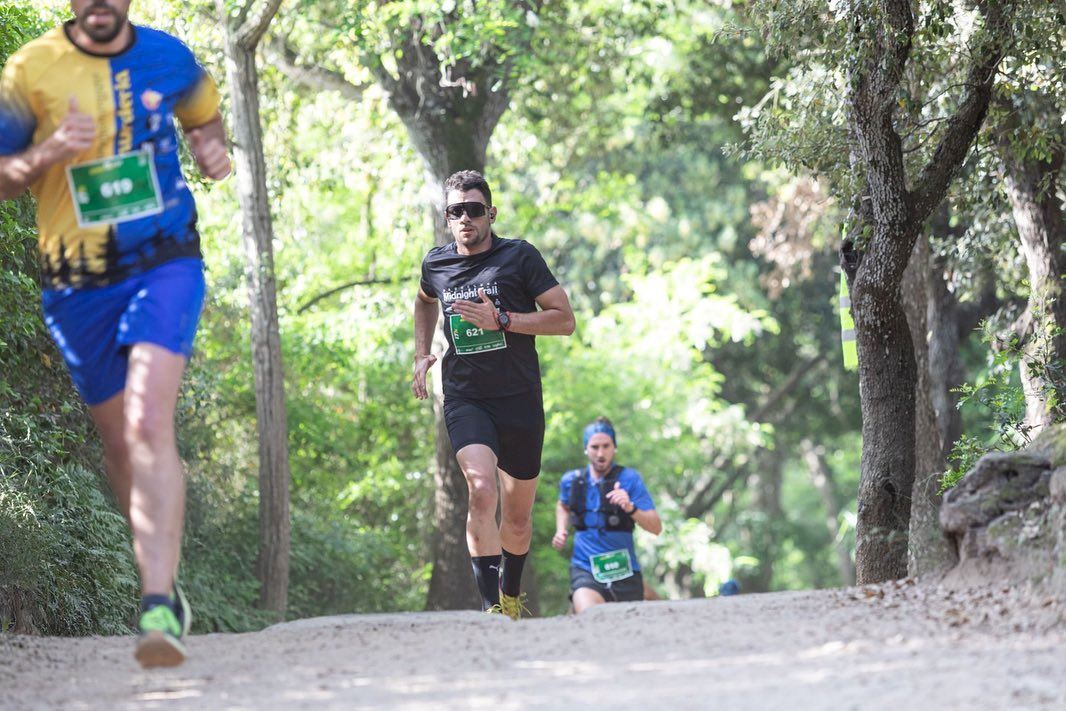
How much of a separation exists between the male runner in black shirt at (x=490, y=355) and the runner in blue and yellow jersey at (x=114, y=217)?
2.54 metres

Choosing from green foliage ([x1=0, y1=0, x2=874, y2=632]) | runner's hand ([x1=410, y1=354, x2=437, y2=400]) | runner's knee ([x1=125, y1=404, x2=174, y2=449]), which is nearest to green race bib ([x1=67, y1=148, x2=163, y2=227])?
runner's knee ([x1=125, y1=404, x2=174, y2=449])

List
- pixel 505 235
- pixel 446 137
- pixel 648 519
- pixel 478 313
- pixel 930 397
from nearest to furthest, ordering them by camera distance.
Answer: pixel 478 313, pixel 648 519, pixel 930 397, pixel 446 137, pixel 505 235

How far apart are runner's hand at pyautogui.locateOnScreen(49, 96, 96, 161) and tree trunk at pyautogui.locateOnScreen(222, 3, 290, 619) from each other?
30.3 feet

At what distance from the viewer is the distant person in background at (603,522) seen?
1068 centimetres

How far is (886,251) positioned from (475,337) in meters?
2.27

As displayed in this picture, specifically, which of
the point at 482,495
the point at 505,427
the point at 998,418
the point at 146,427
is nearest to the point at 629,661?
the point at 146,427

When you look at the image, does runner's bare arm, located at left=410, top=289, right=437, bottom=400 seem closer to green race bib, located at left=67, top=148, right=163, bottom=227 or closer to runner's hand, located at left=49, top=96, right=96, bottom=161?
green race bib, located at left=67, top=148, right=163, bottom=227

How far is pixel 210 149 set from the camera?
5.61 m

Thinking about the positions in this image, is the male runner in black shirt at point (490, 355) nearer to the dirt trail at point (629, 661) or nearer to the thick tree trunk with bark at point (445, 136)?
the dirt trail at point (629, 661)

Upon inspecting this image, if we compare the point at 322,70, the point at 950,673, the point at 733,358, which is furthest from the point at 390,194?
the point at 950,673

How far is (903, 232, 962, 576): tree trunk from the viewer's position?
6.64m

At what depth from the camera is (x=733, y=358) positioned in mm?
28344

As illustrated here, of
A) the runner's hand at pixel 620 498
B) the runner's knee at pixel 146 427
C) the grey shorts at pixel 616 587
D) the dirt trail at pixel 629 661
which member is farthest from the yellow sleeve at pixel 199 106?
the grey shorts at pixel 616 587

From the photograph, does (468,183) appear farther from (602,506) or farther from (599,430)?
(602,506)
